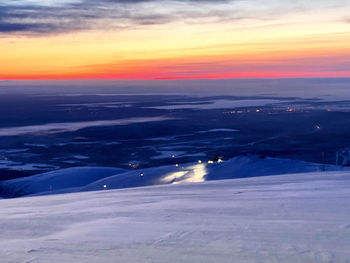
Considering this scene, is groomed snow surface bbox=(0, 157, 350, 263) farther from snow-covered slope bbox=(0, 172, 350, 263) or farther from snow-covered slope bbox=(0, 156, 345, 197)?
snow-covered slope bbox=(0, 156, 345, 197)

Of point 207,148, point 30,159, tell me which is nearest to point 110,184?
point 30,159

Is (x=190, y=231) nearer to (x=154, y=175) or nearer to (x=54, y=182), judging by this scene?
(x=154, y=175)

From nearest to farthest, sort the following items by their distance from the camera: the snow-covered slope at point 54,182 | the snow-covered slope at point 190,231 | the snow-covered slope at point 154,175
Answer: the snow-covered slope at point 190,231 < the snow-covered slope at point 154,175 < the snow-covered slope at point 54,182

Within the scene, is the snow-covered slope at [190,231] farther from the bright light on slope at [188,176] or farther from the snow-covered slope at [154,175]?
the bright light on slope at [188,176]

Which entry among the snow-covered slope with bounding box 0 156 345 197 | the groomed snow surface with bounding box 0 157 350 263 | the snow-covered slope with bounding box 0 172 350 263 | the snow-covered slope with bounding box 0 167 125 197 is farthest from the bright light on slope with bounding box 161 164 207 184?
the snow-covered slope with bounding box 0 172 350 263

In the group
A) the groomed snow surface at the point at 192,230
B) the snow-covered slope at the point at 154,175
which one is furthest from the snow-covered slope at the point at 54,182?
the groomed snow surface at the point at 192,230

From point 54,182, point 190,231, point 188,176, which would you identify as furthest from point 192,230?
point 54,182

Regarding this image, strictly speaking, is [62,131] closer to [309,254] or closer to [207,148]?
[207,148]
